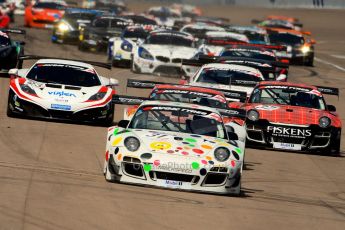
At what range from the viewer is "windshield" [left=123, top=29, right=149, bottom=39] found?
35250 millimetres

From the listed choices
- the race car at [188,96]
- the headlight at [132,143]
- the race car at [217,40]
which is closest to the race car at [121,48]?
the race car at [217,40]

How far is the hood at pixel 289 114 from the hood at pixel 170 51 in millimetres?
12040

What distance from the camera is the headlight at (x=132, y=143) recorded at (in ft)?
45.2

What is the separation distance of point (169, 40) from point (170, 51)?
1.54 meters

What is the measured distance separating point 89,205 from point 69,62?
A: 9683 mm

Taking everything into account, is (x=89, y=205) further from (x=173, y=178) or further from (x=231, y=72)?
(x=231, y=72)

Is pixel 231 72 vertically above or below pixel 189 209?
below

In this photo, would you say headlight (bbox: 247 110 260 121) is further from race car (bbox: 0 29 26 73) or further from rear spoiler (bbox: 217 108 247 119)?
race car (bbox: 0 29 26 73)

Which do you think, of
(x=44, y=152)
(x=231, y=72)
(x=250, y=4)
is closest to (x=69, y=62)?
(x=231, y=72)

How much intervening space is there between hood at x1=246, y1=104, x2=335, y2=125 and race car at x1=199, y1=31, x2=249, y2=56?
1220 centimetres

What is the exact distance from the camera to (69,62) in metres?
21.6

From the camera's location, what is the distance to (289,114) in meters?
19.5

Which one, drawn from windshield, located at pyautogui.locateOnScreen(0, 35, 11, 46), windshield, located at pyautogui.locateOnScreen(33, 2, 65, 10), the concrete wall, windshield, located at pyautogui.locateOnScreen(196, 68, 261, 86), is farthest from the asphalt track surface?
the concrete wall

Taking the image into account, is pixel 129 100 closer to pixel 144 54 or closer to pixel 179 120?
pixel 179 120
